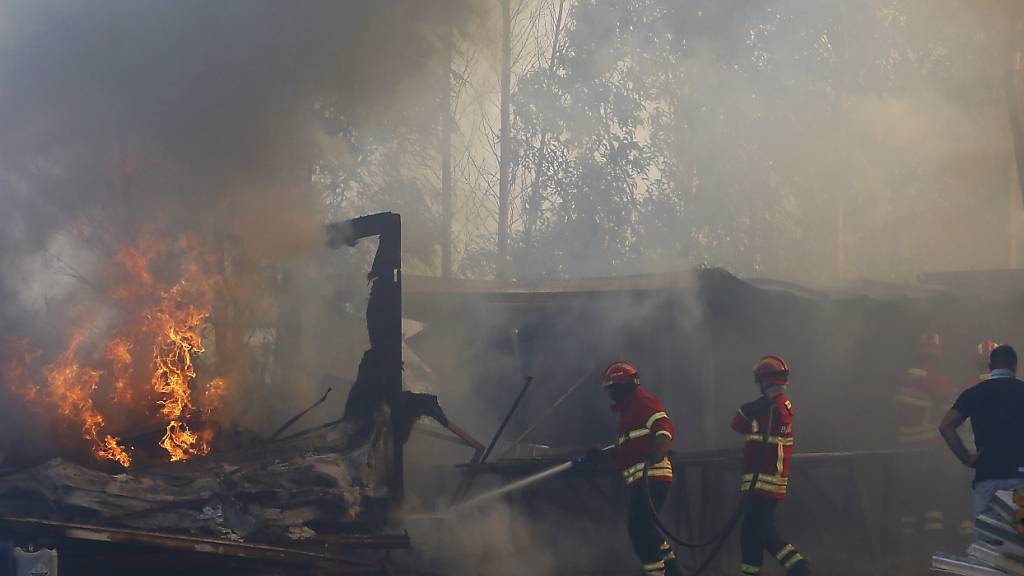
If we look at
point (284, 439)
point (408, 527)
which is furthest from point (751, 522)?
point (284, 439)

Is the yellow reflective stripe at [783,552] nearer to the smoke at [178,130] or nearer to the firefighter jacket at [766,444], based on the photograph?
the firefighter jacket at [766,444]

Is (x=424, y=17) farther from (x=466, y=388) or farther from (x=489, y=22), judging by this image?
(x=466, y=388)

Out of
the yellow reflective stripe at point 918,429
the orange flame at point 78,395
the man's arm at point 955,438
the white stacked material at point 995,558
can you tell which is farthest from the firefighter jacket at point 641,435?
the orange flame at point 78,395

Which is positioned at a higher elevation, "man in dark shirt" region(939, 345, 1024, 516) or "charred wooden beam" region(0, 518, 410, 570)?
"man in dark shirt" region(939, 345, 1024, 516)

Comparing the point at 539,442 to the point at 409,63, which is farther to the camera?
the point at 539,442

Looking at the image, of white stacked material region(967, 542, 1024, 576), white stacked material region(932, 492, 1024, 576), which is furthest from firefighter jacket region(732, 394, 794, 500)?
white stacked material region(967, 542, 1024, 576)

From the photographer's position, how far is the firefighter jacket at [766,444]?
7.26 meters

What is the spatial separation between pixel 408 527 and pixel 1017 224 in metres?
17.2

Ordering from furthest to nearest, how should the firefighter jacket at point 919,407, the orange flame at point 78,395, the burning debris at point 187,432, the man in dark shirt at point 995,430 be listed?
1. the firefighter jacket at point 919,407
2. the orange flame at point 78,395
3. the man in dark shirt at point 995,430
4. the burning debris at point 187,432

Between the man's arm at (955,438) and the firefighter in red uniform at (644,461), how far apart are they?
188cm

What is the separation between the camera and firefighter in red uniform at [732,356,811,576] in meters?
7.20

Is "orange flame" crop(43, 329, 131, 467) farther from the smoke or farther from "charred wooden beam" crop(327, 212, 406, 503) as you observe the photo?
"charred wooden beam" crop(327, 212, 406, 503)

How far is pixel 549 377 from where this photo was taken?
11.4 metres

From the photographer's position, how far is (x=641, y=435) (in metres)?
7.27
